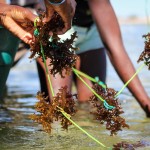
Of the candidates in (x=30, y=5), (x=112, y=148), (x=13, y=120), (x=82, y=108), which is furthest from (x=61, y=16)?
(x=30, y=5)

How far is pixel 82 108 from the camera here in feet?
13.7

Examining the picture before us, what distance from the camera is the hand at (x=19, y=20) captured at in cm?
235

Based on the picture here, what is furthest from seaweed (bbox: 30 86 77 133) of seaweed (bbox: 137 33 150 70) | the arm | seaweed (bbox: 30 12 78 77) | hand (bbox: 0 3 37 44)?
the arm

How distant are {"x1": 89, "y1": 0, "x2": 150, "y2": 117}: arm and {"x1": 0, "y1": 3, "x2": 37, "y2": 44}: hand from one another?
100 cm

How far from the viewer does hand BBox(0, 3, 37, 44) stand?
7.72 ft

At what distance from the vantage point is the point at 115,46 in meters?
3.26

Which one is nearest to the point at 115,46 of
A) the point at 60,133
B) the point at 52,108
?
the point at 60,133

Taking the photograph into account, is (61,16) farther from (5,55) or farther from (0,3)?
(5,55)

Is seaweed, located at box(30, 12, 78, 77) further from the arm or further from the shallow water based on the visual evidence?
the arm

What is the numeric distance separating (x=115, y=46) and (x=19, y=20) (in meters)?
1.01

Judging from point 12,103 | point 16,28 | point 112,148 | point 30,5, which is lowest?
point 112,148

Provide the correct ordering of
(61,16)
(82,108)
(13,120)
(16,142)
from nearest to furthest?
(61,16), (16,142), (13,120), (82,108)

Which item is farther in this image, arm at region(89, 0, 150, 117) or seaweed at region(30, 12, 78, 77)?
arm at region(89, 0, 150, 117)

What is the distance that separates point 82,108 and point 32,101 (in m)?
0.71
